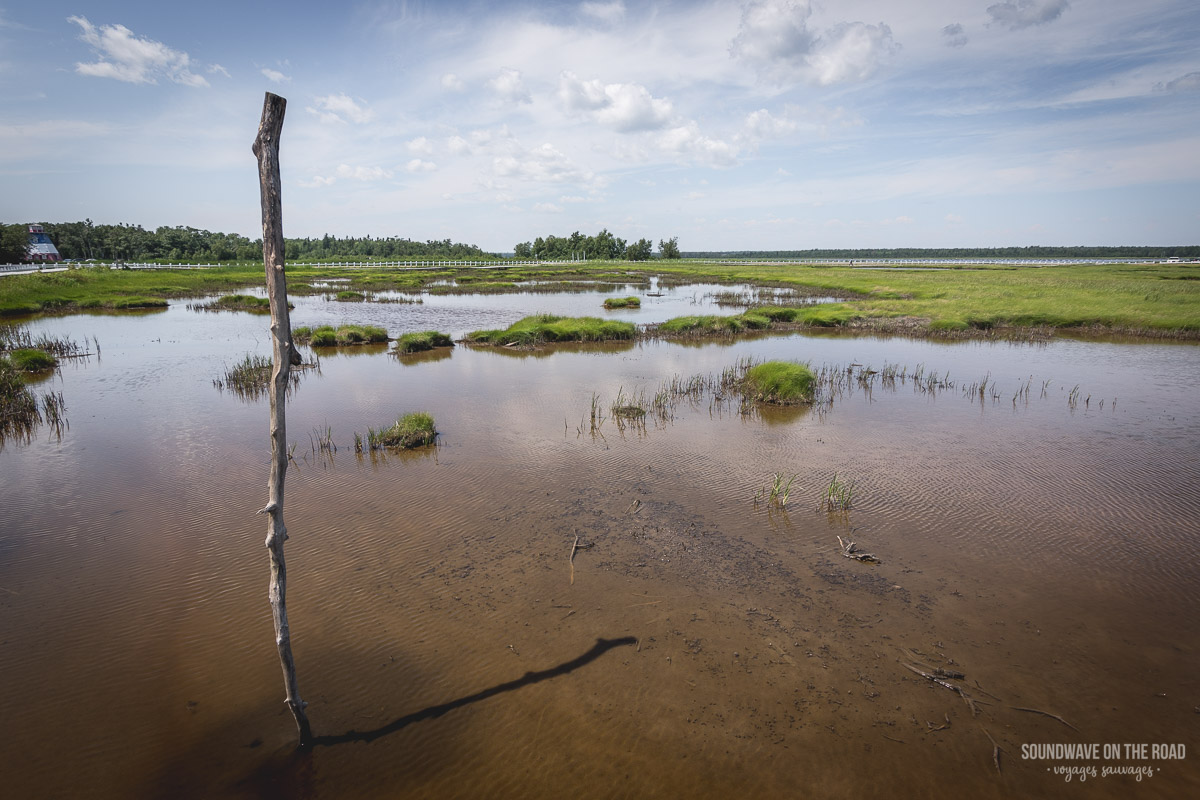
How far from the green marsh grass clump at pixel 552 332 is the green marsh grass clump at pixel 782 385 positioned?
14.1m

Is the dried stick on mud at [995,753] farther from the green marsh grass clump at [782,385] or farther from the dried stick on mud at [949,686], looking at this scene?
the green marsh grass clump at [782,385]

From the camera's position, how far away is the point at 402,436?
572 inches

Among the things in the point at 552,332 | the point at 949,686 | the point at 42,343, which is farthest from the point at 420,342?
the point at 949,686

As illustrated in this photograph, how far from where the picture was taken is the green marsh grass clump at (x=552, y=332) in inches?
1198

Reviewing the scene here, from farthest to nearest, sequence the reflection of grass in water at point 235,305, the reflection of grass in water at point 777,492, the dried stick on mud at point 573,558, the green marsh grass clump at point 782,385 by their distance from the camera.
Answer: the reflection of grass in water at point 235,305, the green marsh grass clump at point 782,385, the reflection of grass in water at point 777,492, the dried stick on mud at point 573,558

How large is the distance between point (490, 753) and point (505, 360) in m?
22.1

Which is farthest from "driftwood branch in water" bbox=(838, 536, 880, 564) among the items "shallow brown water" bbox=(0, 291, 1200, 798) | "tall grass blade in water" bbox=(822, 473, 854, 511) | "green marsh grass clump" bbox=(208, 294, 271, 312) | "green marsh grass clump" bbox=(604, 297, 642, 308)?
"green marsh grass clump" bbox=(208, 294, 271, 312)

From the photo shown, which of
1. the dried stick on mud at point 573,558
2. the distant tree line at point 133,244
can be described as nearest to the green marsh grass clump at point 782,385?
the dried stick on mud at point 573,558

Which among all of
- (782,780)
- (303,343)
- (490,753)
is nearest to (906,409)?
(782,780)

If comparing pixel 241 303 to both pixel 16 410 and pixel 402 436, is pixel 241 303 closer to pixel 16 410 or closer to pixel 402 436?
pixel 16 410

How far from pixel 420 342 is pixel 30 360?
593 inches

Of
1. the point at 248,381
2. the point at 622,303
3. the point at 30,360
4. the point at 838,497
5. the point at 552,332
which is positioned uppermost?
the point at 622,303

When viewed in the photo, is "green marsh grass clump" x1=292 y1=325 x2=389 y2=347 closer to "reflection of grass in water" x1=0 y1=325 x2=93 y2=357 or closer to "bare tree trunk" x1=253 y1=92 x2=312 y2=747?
"reflection of grass in water" x1=0 y1=325 x2=93 y2=357

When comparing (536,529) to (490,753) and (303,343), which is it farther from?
(303,343)
